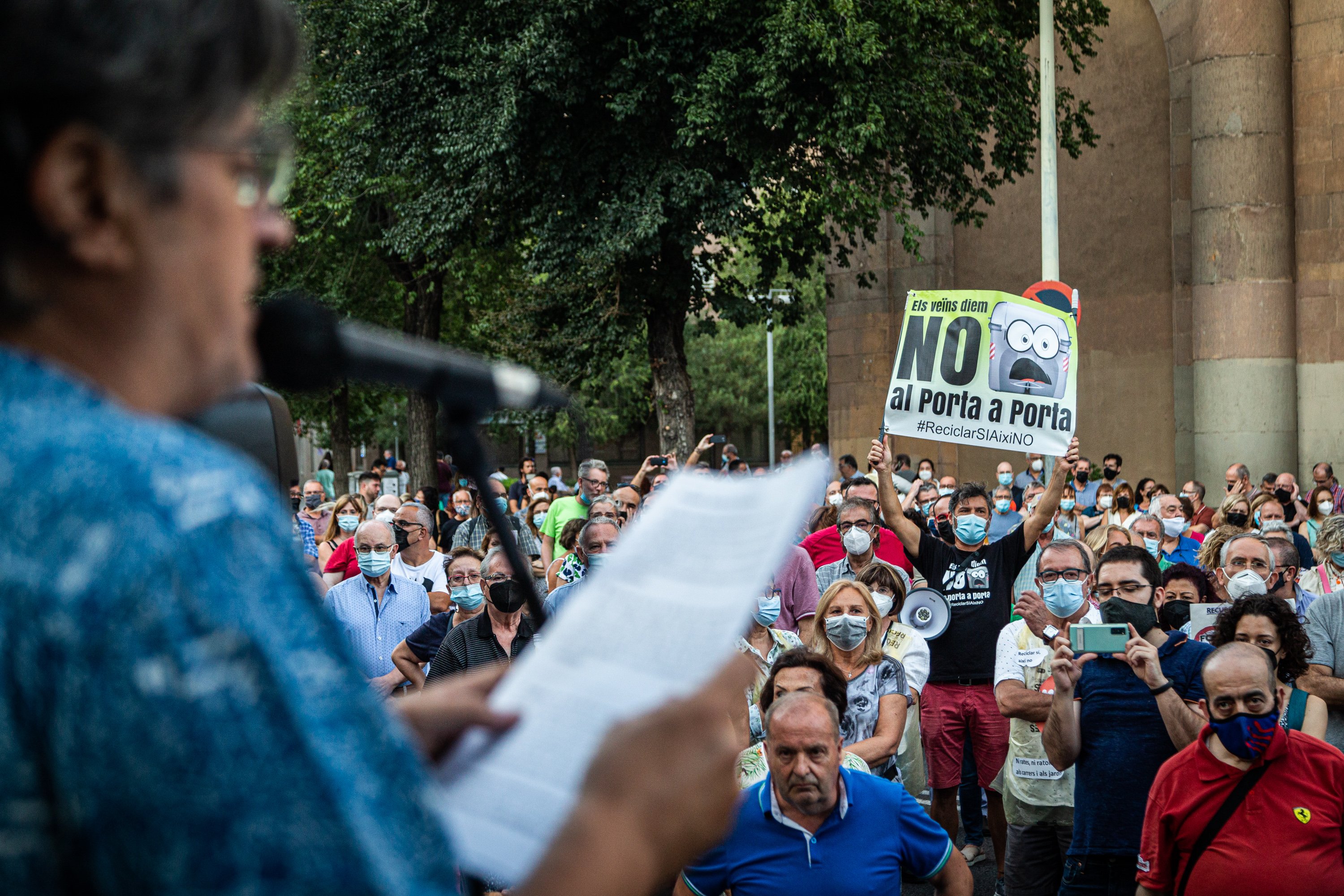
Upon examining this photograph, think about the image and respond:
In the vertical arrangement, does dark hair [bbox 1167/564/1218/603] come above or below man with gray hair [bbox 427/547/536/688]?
above

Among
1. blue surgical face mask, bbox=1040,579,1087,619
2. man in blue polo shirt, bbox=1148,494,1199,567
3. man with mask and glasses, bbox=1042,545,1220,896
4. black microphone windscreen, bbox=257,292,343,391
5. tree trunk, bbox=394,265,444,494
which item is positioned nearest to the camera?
black microphone windscreen, bbox=257,292,343,391

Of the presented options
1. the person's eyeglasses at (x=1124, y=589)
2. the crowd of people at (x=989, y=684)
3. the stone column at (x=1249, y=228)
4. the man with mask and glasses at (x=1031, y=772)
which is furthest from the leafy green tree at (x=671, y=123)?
the person's eyeglasses at (x=1124, y=589)

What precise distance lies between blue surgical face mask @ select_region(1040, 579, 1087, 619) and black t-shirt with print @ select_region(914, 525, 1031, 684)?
1.23 m

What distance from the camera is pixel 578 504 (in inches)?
527

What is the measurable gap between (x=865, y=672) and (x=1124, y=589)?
1504 millimetres

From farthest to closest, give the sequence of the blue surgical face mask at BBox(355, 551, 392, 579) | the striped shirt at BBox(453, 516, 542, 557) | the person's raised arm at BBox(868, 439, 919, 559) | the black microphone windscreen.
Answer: the striped shirt at BBox(453, 516, 542, 557) → the person's raised arm at BBox(868, 439, 919, 559) → the blue surgical face mask at BBox(355, 551, 392, 579) → the black microphone windscreen

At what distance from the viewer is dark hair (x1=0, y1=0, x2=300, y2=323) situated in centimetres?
85

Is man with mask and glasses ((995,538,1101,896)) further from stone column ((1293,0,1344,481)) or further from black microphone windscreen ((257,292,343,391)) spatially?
stone column ((1293,0,1344,481))

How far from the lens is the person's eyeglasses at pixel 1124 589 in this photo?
6.60 meters

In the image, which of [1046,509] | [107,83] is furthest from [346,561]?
[107,83]

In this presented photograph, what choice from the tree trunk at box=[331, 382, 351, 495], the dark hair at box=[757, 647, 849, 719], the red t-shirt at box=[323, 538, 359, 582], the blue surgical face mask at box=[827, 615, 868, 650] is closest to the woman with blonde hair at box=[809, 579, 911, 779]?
the blue surgical face mask at box=[827, 615, 868, 650]

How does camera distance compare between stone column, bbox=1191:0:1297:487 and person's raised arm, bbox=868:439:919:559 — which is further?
stone column, bbox=1191:0:1297:487

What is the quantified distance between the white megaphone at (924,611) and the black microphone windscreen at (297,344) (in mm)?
7828

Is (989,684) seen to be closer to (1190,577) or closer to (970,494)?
(1190,577)
